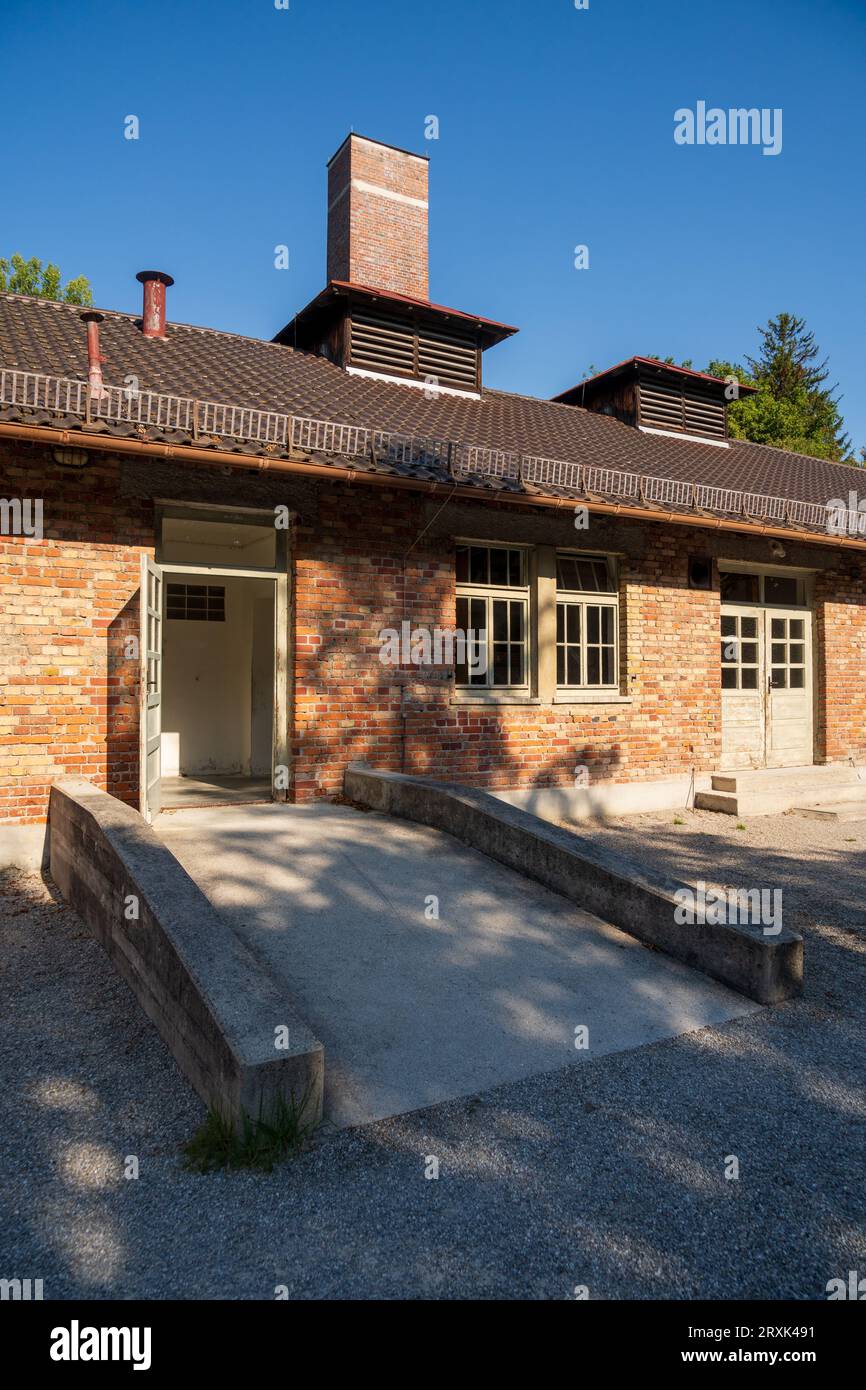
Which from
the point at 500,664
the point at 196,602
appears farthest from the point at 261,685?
the point at 500,664

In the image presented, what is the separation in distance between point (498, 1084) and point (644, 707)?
6.81 meters

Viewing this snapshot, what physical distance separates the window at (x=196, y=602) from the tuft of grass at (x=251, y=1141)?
877cm

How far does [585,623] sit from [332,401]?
148 inches

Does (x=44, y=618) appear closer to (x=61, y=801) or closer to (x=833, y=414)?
(x=61, y=801)

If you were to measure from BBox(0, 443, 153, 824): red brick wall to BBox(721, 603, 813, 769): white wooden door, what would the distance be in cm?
732

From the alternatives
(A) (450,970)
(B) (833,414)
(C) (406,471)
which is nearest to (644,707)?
(C) (406,471)

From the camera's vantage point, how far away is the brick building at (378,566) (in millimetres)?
6617

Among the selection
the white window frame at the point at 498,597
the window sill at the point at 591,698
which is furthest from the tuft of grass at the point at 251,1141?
the window sill at the point at 591,698

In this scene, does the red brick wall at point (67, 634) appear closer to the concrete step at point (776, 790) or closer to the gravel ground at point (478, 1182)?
the gravel ground at point (478, 1182)

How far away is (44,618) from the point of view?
6523 mm

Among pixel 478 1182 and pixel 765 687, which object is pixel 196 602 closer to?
pixel 765 687

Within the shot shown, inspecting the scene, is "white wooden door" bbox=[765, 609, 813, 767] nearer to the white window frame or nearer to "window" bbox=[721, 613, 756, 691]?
"window" bbox=[721, 613, 756, 691]

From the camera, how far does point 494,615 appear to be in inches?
352

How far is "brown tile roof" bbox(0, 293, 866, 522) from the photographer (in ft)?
26.6
